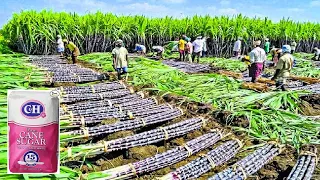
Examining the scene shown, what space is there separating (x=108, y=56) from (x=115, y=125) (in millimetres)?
8473

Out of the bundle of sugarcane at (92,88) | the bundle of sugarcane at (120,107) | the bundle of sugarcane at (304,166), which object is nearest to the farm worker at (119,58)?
the bundle of sugarcane at (92,88)

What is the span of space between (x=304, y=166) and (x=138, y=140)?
6.00 feet

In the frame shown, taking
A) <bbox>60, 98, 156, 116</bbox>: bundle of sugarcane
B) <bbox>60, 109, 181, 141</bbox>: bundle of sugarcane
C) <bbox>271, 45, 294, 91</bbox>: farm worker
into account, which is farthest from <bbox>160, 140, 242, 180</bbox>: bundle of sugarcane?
<bbox>271, 45, 294, 91</bbox>: farm worker

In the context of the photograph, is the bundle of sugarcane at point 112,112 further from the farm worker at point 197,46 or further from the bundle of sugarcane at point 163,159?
A: the farm worker at point 197,46

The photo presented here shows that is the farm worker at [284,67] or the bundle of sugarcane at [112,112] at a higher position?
the farm worker at [284,67]

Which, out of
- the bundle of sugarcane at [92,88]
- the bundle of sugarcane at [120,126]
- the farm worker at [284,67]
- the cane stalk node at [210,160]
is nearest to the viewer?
the cane stalk node at [210,160]

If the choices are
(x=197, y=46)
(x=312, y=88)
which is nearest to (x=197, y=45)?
(x=197, y=46)

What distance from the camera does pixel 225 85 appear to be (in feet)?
26.8

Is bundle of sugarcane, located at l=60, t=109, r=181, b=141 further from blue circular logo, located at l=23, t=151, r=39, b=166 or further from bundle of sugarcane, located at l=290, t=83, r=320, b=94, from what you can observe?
bundle of sugarcane, located at l=290, t=83, r=320, b=94

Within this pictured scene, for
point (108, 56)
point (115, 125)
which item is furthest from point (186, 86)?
point (108, 56)

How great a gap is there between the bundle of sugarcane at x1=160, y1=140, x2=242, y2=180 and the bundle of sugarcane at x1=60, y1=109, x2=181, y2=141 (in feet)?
3.54

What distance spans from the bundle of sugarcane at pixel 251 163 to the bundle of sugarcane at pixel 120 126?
1.45 m

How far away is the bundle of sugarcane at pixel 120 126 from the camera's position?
A: 4.42m

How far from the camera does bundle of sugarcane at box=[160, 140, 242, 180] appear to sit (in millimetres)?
3874
